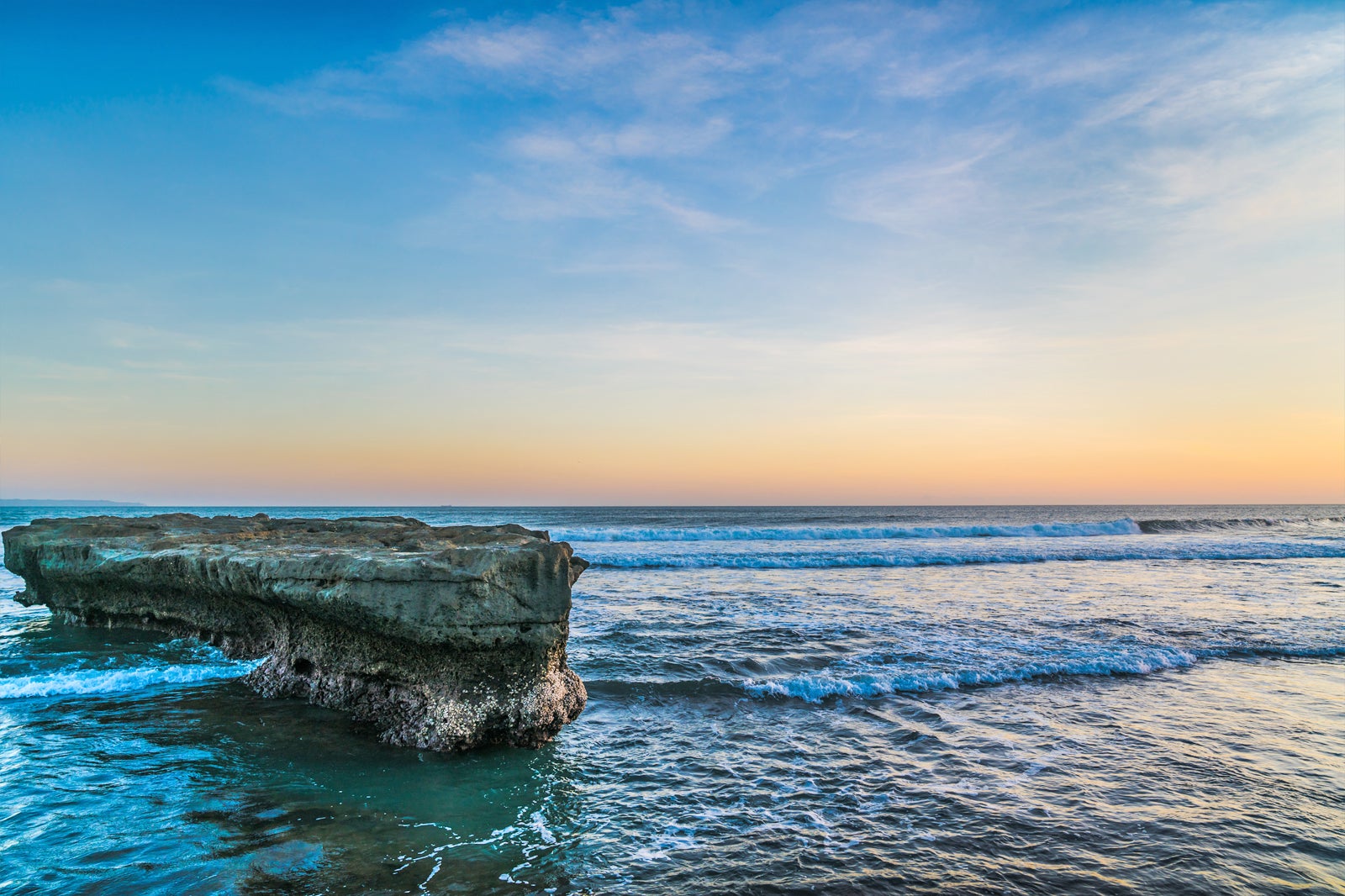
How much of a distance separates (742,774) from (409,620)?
11.3 ft

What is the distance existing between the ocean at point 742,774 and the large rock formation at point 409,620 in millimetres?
366

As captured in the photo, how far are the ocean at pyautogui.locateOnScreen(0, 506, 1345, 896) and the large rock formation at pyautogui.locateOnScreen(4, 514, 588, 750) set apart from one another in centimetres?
37

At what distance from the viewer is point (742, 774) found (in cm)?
623

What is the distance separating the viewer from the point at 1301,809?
5445 mm

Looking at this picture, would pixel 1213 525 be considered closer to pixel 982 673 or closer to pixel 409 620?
pixel 982 673

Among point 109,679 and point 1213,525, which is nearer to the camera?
point 109,679

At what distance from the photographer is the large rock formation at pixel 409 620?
6.33 metres

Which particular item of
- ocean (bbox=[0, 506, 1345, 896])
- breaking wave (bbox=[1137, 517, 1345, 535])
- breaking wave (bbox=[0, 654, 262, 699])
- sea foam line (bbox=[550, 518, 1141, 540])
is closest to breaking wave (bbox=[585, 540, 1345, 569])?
sea foam line (bbox=[550, 518, 1141, 540])

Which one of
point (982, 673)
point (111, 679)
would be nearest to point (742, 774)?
point (982, 673)

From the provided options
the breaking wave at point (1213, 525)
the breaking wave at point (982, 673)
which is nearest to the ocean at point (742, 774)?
the breaking wave at point (982, 673)

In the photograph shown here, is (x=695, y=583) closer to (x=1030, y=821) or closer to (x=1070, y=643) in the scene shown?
(x=1070, y=643)

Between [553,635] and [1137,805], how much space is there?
208 inches

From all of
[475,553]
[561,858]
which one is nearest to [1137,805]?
[561,858]

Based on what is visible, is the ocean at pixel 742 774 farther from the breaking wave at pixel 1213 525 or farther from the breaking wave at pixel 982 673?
the breaking wave at pixel 1213 525
